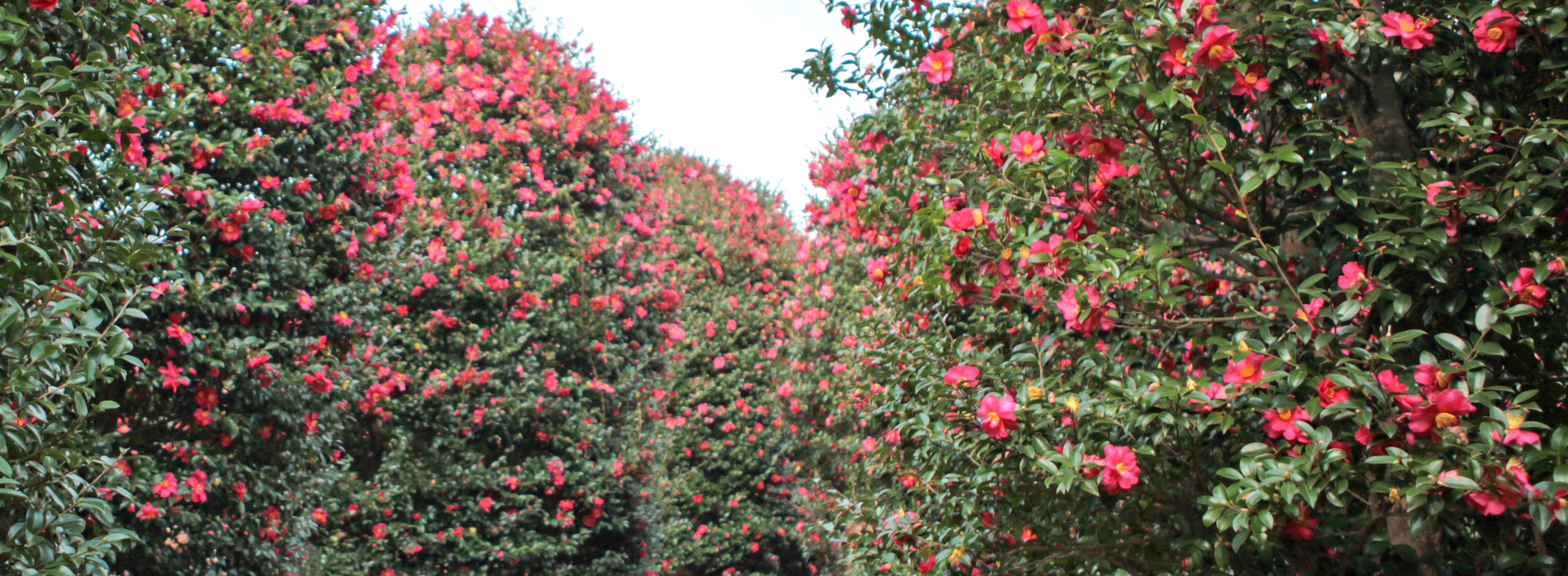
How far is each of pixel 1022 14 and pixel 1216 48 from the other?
747 millimetres

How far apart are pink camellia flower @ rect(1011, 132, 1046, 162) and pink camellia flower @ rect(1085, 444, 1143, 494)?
0.90 m

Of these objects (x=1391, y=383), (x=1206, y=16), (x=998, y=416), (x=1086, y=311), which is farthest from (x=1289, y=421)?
(x=1206, y=16)

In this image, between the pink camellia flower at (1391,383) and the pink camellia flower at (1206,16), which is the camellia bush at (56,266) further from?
the pink camellia flower at (1391,383)

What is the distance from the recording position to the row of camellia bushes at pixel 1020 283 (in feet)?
7.72

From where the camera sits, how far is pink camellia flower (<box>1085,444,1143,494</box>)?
260 centimetres

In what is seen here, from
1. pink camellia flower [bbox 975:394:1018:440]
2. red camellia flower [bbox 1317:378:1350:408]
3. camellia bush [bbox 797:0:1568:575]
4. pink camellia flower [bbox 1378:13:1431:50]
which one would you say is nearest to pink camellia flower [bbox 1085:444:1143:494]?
camellia bush [bbox 797:0:1568:575]

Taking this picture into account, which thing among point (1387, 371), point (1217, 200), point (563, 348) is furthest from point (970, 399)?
point (563, 348)

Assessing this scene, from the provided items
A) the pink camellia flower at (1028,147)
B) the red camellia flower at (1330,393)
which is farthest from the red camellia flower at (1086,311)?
the red camellia flower at (1330,393)

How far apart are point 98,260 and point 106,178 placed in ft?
1.36

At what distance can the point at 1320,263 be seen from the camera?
8.58ft

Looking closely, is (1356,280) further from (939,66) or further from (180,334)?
(180,334)

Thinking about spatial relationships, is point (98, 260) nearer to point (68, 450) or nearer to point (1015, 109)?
point (68, 450)

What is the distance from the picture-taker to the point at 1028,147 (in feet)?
9.73

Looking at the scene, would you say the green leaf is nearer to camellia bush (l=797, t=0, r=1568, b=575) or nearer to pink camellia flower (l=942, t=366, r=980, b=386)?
camellia bush (l=797, t=0, r=1568, b=575)
